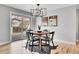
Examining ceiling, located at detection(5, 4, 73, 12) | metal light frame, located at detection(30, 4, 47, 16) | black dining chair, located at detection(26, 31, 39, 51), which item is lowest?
black dining chair, located at detection(26, 31, 39, 51)

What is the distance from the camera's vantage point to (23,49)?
70.2 inches

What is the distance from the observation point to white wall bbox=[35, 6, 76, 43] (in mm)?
1776

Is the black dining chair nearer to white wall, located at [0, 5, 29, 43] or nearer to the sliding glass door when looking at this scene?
the sliding glass door

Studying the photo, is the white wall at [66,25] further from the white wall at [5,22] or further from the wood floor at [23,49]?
the white wall at [5,22]

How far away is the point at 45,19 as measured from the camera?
6.04 ft

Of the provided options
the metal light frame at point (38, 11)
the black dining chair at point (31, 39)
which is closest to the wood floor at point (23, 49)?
the black dining chair at point (31, 39)

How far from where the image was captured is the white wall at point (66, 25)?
178 cm

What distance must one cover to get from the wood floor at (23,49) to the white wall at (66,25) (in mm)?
111

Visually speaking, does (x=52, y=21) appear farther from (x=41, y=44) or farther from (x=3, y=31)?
(x=3, y=31)

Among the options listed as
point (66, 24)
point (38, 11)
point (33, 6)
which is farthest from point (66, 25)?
point (33, 6)

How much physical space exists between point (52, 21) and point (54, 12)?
164 mm

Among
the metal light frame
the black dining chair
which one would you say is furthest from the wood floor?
the metal light frame

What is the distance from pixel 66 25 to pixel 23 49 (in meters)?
0.86

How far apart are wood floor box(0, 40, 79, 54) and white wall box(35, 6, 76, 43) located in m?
0.11
